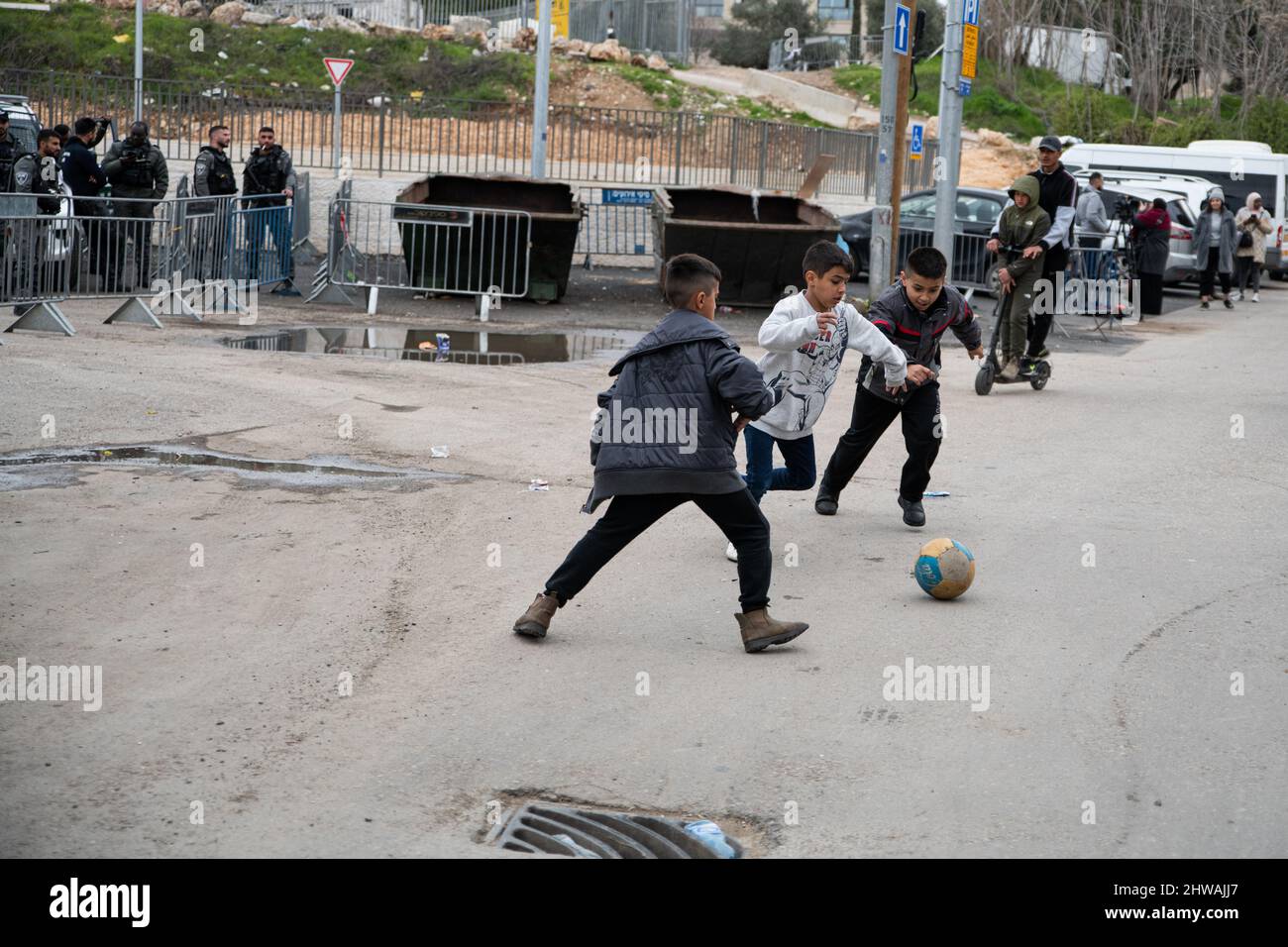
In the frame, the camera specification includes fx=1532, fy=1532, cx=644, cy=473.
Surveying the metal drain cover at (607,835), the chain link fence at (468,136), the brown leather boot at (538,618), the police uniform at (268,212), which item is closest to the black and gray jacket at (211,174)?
the police uniform at (268,212)

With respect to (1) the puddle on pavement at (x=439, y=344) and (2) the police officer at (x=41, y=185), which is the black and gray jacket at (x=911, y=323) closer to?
(1) the puddle on pavement at (x=439, y=344)

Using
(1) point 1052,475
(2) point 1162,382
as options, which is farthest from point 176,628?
(2) point 1162,382

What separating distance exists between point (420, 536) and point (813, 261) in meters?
2.31

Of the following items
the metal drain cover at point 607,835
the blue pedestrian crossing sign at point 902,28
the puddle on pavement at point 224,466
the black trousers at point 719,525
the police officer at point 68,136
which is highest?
the blue pedestrian crossing sign at point 902,28

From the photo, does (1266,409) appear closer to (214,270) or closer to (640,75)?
(214,270)

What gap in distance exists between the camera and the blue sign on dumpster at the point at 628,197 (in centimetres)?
2355

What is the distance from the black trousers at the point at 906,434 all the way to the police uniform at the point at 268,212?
33.1 feet

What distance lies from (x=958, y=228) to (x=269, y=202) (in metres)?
10.2

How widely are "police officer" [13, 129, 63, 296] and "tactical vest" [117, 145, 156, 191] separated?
0.69 m

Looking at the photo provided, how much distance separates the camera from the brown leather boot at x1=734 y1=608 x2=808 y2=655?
5.83 meters

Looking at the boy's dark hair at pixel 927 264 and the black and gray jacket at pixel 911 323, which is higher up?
the boy's dark hair at pixel 927 264

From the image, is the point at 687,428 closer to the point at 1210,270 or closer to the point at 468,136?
the point at 1210,270

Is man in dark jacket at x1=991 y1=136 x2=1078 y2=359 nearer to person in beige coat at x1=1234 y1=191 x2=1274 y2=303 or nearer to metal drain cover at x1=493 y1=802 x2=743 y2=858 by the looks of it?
metal drain cover at x1=493 y1=802 x2=743 y2=858

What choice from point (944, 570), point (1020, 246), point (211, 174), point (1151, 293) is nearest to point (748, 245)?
point (1020, 246)
